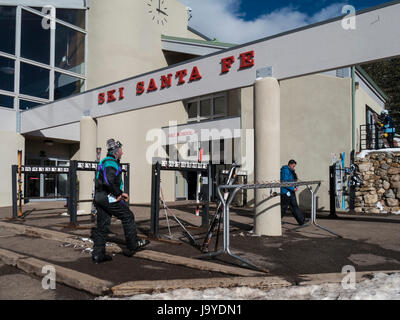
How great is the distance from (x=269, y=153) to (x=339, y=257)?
2.65m

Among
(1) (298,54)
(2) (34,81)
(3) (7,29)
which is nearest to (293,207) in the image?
(1) (298,54)

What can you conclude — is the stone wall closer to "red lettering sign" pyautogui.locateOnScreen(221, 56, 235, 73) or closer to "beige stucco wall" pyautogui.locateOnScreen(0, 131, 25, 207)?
"red lettering sign" pyautogui.locateOnScreen(221, 56, 235, 73)

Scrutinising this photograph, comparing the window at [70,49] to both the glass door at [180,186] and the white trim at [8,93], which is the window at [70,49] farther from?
the glass door at [180,186]

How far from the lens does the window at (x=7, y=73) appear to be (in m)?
15.0

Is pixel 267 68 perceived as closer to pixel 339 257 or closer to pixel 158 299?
pixel 339 257

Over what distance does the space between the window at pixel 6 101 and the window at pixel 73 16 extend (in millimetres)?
5120

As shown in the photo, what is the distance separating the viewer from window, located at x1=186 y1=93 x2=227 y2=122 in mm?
19203

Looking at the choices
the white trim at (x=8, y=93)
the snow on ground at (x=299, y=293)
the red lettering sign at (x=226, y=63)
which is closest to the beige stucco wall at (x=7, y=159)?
the white trim at (x=8, y=93)

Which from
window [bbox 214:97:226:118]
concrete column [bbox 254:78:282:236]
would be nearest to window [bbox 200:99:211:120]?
window [bbox 214:97:226:118]

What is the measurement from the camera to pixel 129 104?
10711 millimetres

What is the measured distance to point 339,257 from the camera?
203 inches

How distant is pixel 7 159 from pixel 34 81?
393 cm
